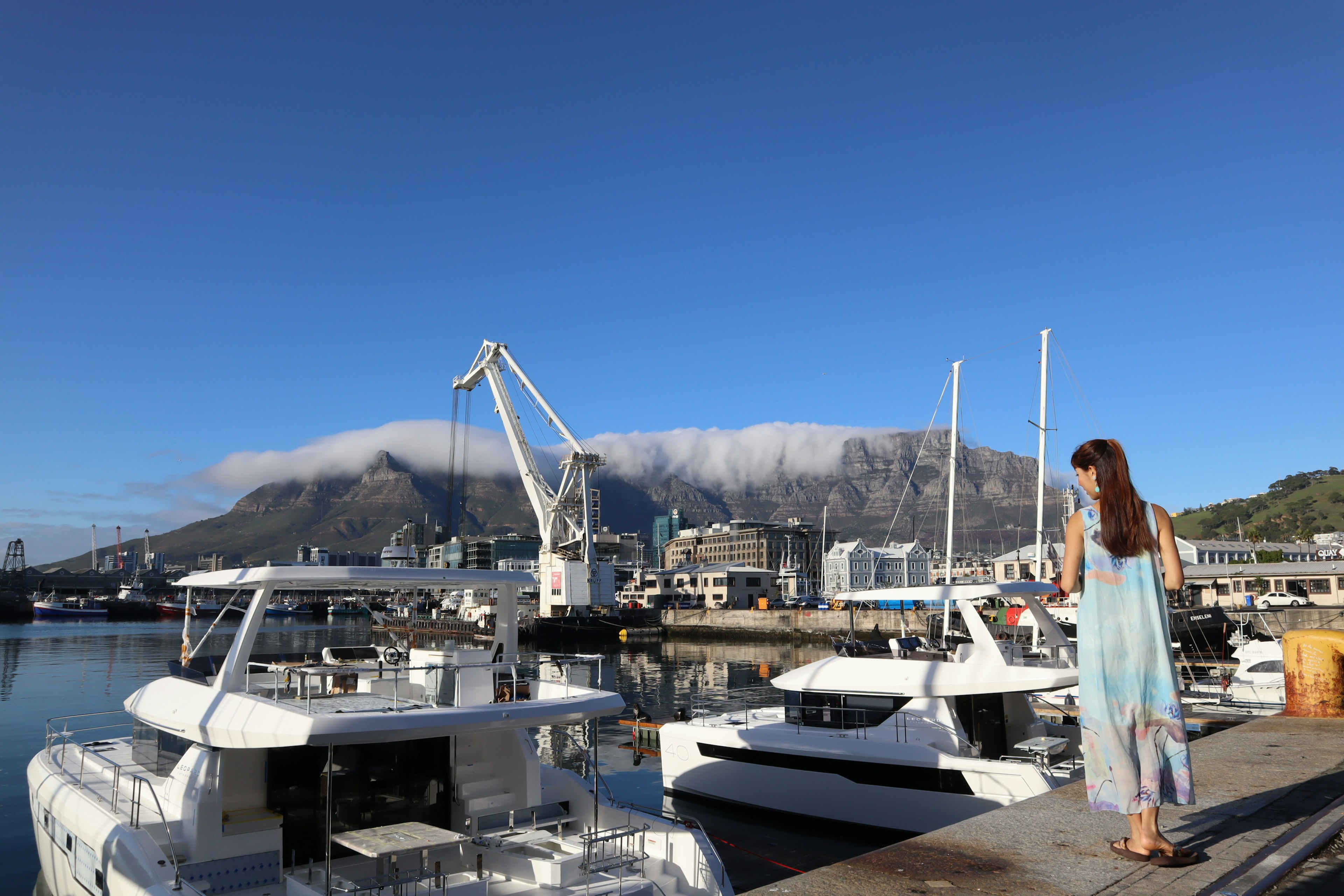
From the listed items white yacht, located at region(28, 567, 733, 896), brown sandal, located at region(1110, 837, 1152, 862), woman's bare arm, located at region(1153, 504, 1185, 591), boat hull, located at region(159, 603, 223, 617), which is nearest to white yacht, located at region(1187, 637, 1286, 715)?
white yacht, located at region(28, 567, 733, 896)

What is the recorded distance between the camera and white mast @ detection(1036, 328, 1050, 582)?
31406mm

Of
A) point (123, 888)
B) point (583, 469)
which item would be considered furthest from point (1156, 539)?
point (583, 469)

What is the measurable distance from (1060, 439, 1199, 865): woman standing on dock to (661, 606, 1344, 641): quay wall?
55.7 meters

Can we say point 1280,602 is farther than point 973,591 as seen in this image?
Yes

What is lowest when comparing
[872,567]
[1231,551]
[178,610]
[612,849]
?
[178,610]

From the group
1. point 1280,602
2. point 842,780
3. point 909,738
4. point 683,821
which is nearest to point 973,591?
point 909,738

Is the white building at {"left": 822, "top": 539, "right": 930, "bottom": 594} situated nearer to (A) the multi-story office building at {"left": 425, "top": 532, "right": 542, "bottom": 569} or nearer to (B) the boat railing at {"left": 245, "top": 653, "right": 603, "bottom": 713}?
(A) the multi-story office building at {"left": 425, "top": 532, "right": 542, "bottom": 569}

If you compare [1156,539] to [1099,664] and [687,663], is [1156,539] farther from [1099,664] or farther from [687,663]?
[687,663]

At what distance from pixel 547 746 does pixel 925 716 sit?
463 inches

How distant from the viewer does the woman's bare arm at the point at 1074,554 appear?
3.65 m

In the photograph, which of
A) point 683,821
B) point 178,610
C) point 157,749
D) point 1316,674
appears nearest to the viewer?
point 1316,674

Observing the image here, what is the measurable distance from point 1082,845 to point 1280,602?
61.2 m

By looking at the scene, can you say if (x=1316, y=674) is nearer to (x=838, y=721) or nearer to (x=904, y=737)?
(x=904, y=737)

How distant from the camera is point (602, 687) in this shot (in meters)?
37.2
